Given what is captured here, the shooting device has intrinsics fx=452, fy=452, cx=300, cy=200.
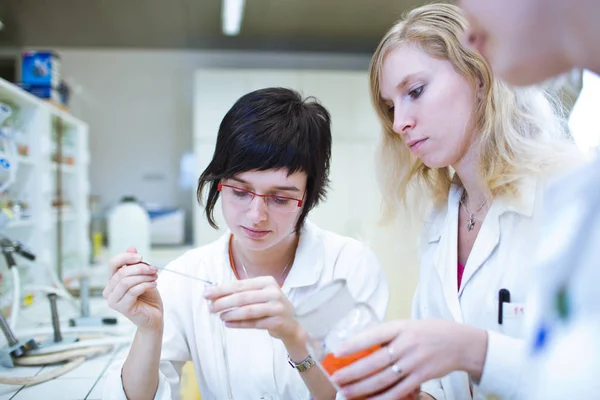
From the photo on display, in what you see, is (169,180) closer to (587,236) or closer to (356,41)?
(356,41)

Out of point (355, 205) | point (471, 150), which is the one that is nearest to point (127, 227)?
point (355, 205)

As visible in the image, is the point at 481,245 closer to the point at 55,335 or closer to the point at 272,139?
the point at 272,139

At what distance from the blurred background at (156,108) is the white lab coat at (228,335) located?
11cm

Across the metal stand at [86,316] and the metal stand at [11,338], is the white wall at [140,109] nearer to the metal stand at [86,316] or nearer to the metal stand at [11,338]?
the metal stand at [86,316]

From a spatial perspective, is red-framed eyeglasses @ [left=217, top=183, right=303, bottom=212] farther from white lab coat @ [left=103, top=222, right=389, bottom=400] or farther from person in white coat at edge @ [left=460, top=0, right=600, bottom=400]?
person in white coat at edge @ [left=460, top=0, right=600, bottom=400]

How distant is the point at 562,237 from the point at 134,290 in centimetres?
70

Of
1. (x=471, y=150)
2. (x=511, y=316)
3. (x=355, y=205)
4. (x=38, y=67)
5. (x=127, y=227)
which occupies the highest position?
(x=38, y=67)

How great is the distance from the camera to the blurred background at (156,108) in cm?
136

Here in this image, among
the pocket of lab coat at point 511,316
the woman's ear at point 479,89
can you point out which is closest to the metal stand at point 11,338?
the pocket of lab coat at point 511,316

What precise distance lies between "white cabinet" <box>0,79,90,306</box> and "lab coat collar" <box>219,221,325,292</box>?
0.75 meters

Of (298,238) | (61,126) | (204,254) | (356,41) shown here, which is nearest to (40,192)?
(61,126)

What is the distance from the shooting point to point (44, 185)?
2.00m

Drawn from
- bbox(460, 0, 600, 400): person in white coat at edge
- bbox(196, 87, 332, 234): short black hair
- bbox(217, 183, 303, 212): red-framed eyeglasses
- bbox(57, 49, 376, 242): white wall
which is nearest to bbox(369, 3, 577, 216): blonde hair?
bbox(196, 87, 332, 234): short black hair

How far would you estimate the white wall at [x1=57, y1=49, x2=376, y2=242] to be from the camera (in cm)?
357
